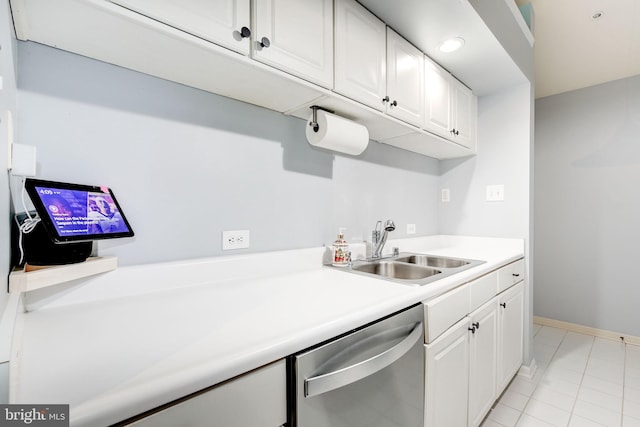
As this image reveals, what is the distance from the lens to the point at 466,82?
2.09 meters

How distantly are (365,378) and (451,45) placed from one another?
176 cm

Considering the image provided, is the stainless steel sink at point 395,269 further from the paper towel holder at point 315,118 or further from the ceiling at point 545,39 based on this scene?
the ceiling at point 545,39

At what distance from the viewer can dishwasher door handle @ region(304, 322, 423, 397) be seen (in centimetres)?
67

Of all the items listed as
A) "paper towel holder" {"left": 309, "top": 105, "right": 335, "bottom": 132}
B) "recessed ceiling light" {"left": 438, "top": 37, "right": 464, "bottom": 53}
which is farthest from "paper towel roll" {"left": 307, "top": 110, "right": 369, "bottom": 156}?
"recessed ceiling light" {"left": 438, "top": 37, "right": 464, "bottom": 53}

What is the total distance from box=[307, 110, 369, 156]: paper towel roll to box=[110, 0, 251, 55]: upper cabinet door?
48 centimetres

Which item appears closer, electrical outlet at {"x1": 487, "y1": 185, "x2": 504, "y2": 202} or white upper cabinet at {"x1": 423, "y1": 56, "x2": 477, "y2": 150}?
white upper cabinet at {"x1": 423, "y1": 56, "x2": 477, "y2": 150}

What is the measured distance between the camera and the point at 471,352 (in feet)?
4.41

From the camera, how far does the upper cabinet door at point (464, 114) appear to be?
1991 millimetres

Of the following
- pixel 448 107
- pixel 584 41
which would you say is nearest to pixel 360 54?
pixel 448 107

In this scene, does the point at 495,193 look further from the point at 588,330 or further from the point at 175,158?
the point at 175,158

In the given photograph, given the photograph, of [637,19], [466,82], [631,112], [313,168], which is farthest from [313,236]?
[631,112]

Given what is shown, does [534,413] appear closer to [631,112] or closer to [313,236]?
[313,236]

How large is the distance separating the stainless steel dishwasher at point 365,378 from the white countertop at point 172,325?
4 cm

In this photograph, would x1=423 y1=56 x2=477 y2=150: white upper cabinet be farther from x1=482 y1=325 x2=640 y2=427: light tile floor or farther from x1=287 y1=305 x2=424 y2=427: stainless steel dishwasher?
x1=482 y1=325 x2=640 y2=427: light tile floor
